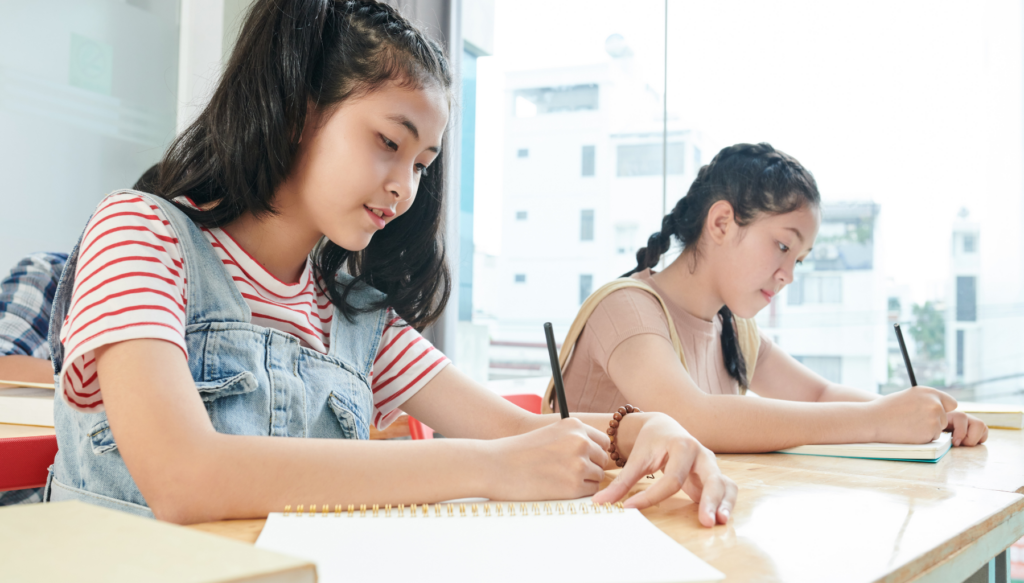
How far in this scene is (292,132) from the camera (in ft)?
2.71

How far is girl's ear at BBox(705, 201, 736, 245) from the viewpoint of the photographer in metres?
1.42

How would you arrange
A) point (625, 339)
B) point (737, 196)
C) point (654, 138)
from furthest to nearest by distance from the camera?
point (654, 138) < point (737, 196) < point (625, 339)

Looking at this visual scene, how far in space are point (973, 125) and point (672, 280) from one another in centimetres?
143

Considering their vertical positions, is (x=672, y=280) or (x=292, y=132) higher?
(x=292, y=132)

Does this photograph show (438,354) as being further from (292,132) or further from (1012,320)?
(1012,320)

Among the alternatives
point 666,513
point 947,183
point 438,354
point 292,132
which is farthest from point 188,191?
point 947,183

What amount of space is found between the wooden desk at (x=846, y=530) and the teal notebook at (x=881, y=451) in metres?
0.19

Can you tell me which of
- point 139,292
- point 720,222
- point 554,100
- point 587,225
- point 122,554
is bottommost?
point 122,554

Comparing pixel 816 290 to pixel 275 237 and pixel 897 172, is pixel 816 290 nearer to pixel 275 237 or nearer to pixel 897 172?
pixel 897 172

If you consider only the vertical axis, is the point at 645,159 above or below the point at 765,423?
above

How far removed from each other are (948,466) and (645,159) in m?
2.03

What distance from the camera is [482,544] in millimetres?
447

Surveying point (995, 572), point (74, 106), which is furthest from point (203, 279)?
point (74, 106)

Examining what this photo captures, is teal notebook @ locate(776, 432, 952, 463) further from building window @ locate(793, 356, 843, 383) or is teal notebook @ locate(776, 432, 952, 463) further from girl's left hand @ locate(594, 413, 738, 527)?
building window @ locate(793, 356, 843, 383)
